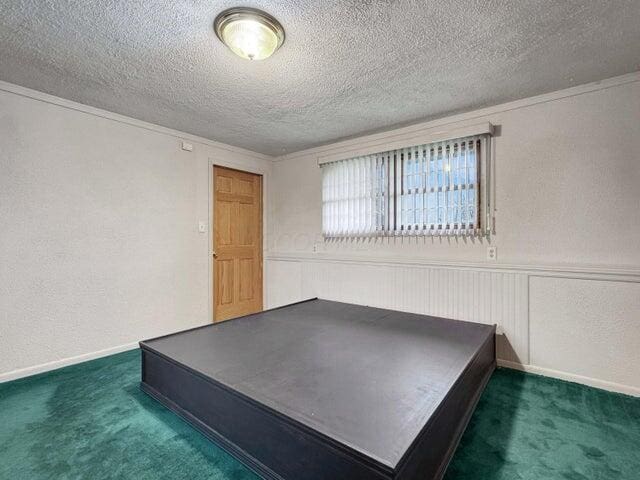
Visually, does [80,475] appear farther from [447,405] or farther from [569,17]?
[569,17]

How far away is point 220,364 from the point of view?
1.88 m

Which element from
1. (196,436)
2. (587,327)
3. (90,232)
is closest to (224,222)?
(90,232)

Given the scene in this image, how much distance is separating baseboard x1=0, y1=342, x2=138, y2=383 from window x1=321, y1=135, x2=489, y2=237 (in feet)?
8.08

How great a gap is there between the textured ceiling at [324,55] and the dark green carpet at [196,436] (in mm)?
2252

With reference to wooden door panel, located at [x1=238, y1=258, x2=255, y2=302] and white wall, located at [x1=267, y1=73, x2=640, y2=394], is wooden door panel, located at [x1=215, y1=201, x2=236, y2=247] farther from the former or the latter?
white wall, located at [x1=267, y1=73, x2=640, y2=394]

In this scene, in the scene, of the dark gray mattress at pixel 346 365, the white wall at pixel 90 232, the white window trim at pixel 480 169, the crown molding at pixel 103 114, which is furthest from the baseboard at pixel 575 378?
the crown molding at pixel 103 114

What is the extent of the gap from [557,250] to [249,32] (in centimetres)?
269

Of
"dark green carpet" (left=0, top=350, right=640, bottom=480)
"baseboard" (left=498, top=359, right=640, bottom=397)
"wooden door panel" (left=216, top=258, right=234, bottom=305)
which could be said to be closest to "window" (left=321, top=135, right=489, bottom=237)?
"baseboard" (left=498, top=359, right=640, bottom=397)

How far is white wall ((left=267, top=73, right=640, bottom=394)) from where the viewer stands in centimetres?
222

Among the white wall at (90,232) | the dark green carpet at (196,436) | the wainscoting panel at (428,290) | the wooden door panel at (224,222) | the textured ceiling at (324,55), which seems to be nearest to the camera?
the dark green carpet at (196,436)

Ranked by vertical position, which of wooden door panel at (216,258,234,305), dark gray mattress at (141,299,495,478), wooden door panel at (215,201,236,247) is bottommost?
dark gray mattress at (141,299,495,478)

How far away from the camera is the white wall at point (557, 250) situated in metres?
2.22

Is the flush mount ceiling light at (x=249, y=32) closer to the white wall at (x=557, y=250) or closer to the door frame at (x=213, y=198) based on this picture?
the white wall at (x=557, y=250)

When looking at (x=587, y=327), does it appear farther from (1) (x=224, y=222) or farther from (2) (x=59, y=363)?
(2) (x=59, y=363)
